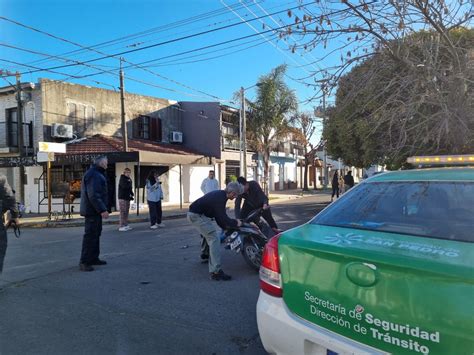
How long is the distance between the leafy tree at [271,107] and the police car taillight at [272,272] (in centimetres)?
2313

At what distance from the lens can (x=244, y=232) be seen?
6.47m

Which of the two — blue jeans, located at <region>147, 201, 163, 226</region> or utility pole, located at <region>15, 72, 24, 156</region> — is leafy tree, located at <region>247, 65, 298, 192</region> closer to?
utility pole, located at <region>15, 72, 24, 156</region>

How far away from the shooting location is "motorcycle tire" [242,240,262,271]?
6527 mm

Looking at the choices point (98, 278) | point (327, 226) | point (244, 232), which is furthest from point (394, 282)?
point (98, 278)

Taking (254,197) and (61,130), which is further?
(61,130)

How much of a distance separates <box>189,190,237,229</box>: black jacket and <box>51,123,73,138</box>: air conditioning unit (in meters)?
15.3

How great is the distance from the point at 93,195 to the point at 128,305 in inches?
99.9

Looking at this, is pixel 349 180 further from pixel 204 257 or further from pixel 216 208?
pixel 216 208

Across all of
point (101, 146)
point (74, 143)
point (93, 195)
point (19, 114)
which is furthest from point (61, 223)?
point (93, 195)

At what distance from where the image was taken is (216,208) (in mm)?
5941

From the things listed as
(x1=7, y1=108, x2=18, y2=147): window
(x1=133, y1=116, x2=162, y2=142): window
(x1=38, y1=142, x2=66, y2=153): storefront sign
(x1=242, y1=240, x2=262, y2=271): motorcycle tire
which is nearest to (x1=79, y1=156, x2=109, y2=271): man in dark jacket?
(x1=242, y1=240, x2=262, y2=271): motorcycle tire

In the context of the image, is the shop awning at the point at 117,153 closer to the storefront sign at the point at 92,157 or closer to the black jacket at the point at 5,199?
the storefront sign at the point at 92,157

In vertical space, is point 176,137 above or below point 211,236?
above

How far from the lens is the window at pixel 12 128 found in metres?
20.3
